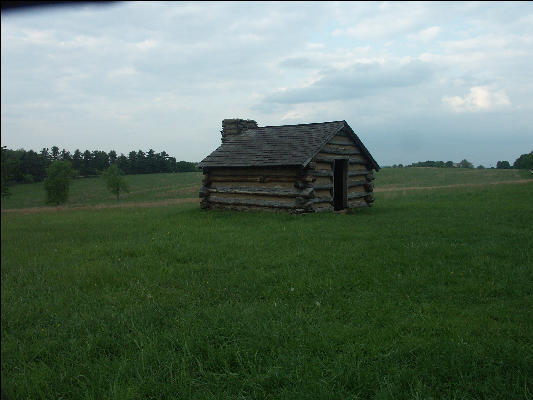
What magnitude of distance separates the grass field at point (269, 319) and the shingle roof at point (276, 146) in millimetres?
6236

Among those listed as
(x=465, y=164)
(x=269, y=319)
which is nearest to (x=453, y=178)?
(x=465, y=164)

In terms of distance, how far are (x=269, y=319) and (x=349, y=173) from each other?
1312 centimetres

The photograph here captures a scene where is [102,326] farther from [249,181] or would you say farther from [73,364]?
[249,181]

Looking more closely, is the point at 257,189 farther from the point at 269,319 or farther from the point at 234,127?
the point at 269,319

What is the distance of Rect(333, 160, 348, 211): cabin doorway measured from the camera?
1723 cm

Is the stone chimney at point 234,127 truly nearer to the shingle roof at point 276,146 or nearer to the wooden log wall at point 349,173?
the shingle roof at point 276,146

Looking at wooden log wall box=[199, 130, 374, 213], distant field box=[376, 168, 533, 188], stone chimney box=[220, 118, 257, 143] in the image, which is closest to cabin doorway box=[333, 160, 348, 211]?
wooden log wall box=[199, 130, 374, 213]

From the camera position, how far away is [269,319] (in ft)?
16.6

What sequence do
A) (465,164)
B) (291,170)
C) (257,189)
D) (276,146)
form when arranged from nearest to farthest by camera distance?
(291,170), (257,189), (276,146), (465,164)

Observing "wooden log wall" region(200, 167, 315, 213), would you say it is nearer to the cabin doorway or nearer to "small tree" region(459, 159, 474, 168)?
the cabin doorway

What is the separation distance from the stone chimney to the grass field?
12.0 metres

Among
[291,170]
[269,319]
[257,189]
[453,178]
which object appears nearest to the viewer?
[269,319]

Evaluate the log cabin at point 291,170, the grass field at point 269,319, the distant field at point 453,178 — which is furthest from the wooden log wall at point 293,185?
the distant field at point 453,178

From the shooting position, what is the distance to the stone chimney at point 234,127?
68.0 ft
